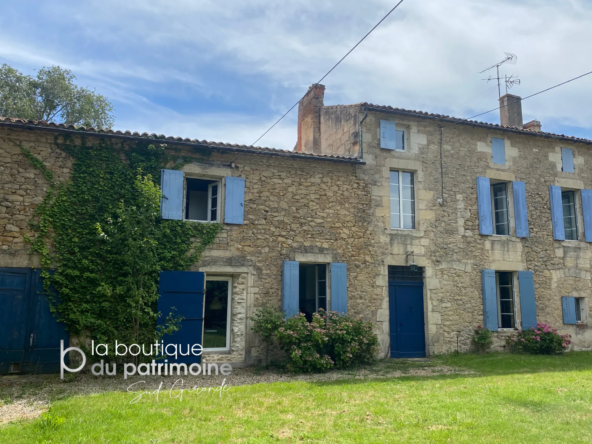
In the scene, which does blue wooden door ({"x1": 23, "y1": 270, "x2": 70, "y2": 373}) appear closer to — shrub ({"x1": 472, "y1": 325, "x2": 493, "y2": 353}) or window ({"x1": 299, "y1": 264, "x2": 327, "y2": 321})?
window ({"x1": 299, "y1": 264, "x2": 327, "y2": 321})

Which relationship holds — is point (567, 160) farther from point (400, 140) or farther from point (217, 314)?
point (217, 314)

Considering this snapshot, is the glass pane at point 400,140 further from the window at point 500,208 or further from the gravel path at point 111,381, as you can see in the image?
the gravel path at point 111,381

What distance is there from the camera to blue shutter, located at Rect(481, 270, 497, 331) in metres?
10.4

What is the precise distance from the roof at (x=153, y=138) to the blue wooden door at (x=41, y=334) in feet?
7.94

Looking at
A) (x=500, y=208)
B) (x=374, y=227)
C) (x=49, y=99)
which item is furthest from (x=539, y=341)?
(x=49, y=99)

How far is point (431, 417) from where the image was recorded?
5.05m

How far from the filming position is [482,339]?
10156mm

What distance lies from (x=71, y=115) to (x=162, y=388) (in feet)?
45.0

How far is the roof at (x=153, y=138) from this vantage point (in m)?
7.68

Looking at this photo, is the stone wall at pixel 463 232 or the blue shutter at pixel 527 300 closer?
the stone wall at pixel 463 232

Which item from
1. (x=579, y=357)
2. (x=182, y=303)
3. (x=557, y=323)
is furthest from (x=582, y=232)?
(x=182, y=303)

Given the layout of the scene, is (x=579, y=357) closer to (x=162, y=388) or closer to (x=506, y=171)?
(x=506, y=171)

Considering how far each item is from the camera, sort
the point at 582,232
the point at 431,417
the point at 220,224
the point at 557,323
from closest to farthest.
→ the point at 431,417 < the point at 220,224 < the point at 557,323 < the point at 582,232

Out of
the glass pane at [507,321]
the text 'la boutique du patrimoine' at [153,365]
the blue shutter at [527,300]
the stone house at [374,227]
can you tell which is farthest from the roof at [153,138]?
the glass pane at [507,321]
